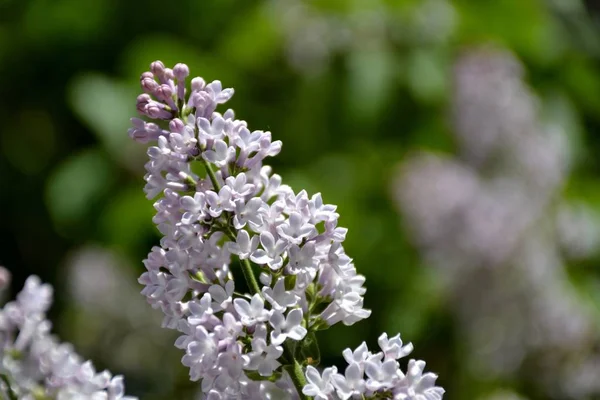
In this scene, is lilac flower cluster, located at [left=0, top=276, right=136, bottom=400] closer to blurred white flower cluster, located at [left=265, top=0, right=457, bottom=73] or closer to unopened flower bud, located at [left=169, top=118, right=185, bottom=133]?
unopened flower bud, located at [left=169, top=118, right=185, bottom=133]

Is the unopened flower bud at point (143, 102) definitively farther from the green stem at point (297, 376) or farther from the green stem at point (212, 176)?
the green stem at point (297, 376)

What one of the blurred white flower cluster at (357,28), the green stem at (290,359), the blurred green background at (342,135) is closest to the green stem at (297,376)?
the green stem at (290,359)

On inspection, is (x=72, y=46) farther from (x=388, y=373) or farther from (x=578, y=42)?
(x=388, y=373)

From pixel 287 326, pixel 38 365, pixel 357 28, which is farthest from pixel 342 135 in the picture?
pixel 287 326

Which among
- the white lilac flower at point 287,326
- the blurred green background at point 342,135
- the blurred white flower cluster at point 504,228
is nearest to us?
the white lilac flower at point 287,326

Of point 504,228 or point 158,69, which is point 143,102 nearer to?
point 158,69
